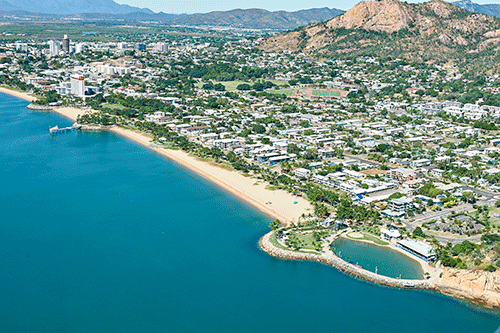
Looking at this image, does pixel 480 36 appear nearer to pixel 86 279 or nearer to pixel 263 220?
pixel 263 220

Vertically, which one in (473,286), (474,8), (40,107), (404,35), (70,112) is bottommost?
(40,107)

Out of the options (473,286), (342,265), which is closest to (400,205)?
(342,265)

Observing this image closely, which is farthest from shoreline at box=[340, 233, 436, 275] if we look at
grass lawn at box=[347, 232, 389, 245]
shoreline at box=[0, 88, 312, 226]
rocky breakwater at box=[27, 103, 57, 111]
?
rocky breakwater at box=[27, 103, 57, 111]

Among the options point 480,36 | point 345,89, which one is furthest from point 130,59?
point 480,36

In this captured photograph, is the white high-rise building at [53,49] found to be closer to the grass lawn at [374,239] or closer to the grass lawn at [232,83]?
the grass lawn at [232,83]

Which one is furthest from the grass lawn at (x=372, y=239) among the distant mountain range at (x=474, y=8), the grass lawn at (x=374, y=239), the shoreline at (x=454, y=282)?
the distant mountain range at (x=474, y=8)

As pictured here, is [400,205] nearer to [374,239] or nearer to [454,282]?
[374,239]

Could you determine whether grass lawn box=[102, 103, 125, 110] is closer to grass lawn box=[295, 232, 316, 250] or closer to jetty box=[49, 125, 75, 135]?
jetty box=[49, 125, 75, 135]

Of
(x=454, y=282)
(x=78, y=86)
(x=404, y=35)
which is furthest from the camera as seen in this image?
(x=404, y=35)
